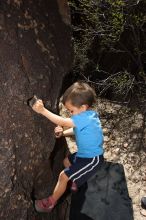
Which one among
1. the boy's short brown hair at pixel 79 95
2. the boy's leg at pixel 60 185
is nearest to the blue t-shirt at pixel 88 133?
the boy's short brown hair at pixel 79 95

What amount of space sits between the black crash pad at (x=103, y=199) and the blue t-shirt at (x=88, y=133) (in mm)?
921

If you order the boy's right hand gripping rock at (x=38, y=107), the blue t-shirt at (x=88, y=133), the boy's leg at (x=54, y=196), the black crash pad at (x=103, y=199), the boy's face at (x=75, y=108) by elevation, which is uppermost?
the boy's right hand gripping rock at (x=38, y=107)

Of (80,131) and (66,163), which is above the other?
(80,131)

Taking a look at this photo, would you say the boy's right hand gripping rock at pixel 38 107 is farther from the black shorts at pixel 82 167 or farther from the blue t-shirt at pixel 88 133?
the black shorts at pixel 82 167

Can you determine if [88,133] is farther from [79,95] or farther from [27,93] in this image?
[27,93]

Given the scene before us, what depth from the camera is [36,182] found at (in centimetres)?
297

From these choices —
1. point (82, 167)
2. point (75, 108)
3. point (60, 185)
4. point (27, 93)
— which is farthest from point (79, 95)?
point (60, 185)

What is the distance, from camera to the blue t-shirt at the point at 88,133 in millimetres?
2848

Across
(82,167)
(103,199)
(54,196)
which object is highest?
(82,167)

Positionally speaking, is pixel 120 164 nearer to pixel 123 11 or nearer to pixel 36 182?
pixel 36 182

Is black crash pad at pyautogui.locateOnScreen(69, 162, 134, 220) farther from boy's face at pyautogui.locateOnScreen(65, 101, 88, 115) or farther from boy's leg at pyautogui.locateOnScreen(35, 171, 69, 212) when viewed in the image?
boy's face at pyautogui.locateOnScreen(65, 101, 88, 115)

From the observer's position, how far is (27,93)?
2805 millimetres

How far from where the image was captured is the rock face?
103 inches

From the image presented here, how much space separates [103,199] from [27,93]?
1.59 meters
